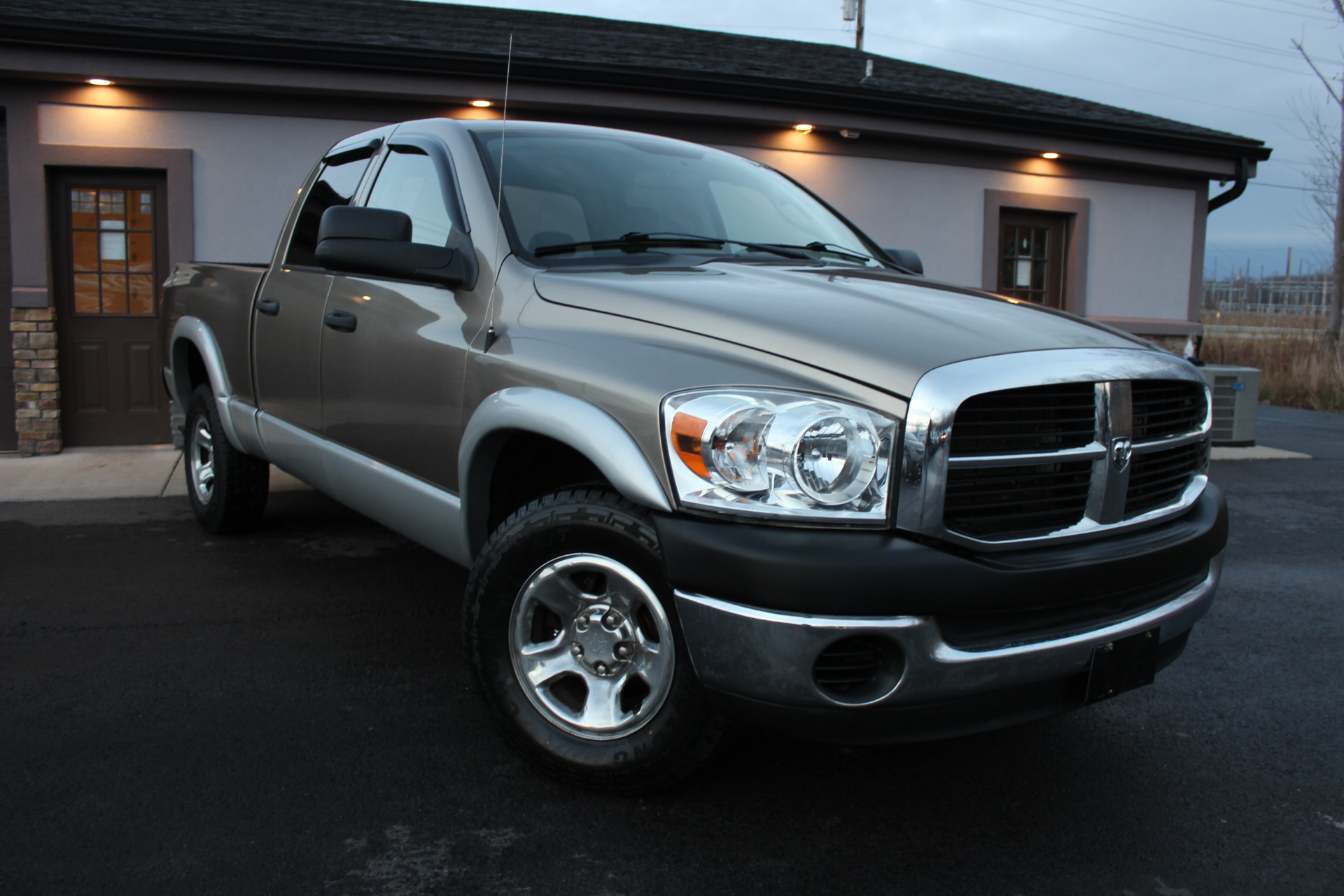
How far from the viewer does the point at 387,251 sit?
9.84 feet

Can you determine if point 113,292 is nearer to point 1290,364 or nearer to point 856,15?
point 1290,364

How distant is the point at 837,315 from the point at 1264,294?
59.7 m

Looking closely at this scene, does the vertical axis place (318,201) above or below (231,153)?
below

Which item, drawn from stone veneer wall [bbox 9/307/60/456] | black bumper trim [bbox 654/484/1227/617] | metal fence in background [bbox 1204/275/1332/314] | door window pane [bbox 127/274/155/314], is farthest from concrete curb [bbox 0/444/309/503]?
metal fence in background [bbox 1204/275/1332/314]

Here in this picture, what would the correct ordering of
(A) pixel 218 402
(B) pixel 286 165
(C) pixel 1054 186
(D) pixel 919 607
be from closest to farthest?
Result: 1. (D) pixel 919 607
2. (A) pixel 218 402
3. (B) pixel 286 165
4. (C) pixel 1054 186

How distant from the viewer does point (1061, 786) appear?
8.92ft

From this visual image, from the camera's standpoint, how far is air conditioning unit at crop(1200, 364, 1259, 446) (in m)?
9.48

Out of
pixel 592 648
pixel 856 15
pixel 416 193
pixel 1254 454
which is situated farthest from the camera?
pixel 856 15

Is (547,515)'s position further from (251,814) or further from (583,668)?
(251,814)

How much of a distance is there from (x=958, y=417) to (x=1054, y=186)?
1025cm

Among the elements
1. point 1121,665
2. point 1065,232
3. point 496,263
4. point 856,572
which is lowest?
point 1121,665

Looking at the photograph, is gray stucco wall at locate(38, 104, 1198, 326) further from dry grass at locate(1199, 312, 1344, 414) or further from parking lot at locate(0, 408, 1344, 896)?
parking lot at locate(0, 408, 1344, 896)

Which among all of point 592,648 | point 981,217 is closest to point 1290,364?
point 981,217

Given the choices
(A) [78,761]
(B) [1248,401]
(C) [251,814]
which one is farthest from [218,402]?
(B) [1248,401]
